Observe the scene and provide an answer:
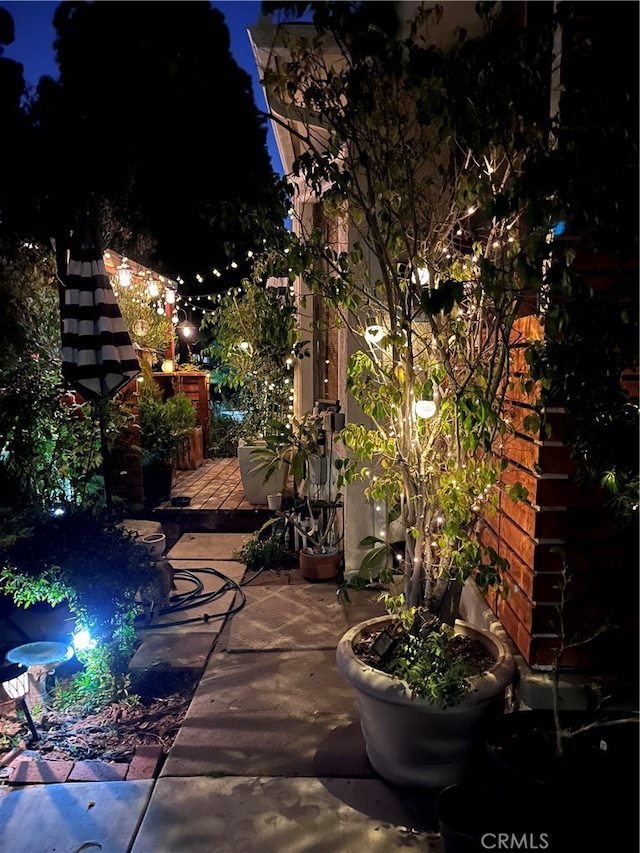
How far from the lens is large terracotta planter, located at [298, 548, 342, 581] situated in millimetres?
5293

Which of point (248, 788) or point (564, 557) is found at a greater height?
point (564, 557)

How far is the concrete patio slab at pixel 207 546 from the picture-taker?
20.4 feet

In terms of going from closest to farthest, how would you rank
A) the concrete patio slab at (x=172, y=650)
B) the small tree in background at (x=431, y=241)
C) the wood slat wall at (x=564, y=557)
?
the small tree in background at (x=431, y=241)
the wood slat wall at (x=564, y=557)
the concrete patio slab at (x=172, y=650)

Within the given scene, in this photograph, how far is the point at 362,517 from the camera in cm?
518

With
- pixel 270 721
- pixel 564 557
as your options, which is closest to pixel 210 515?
pixel 270 721

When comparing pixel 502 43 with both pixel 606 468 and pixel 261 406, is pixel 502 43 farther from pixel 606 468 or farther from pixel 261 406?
pixel 261 406

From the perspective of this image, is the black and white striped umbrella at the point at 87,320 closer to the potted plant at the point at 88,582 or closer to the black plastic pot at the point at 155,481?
the potted plant at the point at 88,582

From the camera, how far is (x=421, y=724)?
101 inches

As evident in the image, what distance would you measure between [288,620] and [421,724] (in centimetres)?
212

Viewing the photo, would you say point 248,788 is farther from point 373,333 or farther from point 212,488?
point 212,488

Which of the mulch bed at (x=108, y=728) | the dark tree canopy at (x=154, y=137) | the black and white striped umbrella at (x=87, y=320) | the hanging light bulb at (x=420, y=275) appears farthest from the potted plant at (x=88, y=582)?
the hanging light bulb at (x=420, y=275)

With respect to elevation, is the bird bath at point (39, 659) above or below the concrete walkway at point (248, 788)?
above

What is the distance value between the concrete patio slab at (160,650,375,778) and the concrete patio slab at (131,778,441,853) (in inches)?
4.1

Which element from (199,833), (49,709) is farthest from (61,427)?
(199,833)
